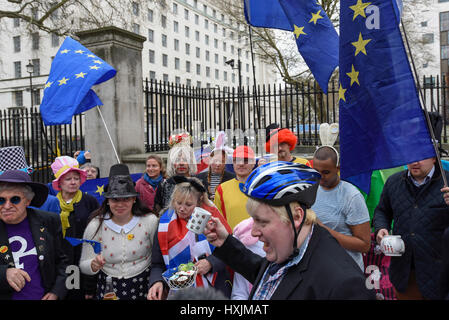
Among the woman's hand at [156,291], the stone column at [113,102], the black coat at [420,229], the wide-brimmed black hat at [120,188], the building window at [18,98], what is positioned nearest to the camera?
the woman's hand at [156,291]

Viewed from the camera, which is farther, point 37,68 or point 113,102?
point 37,68

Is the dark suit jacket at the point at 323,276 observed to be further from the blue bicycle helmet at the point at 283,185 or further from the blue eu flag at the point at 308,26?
the blue eu flag at the point at 308,26

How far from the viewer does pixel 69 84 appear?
17.1ft

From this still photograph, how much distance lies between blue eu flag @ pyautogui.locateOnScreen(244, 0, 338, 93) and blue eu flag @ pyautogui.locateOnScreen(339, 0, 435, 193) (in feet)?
4.62

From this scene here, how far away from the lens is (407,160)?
233cm

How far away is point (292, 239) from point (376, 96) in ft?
4.47

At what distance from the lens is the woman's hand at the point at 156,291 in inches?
111

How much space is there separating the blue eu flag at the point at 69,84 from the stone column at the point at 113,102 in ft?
8.26

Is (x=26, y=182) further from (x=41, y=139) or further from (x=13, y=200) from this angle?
(x=41, y=139)

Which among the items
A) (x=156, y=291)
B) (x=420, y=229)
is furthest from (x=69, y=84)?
(x=420, y=229)

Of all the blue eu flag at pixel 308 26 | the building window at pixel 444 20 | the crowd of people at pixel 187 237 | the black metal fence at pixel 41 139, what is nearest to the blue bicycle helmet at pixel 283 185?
the crowd of people at pixel 187 237

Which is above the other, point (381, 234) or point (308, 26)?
point (308, 26)

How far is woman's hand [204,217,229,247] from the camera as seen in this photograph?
6.99 ft
